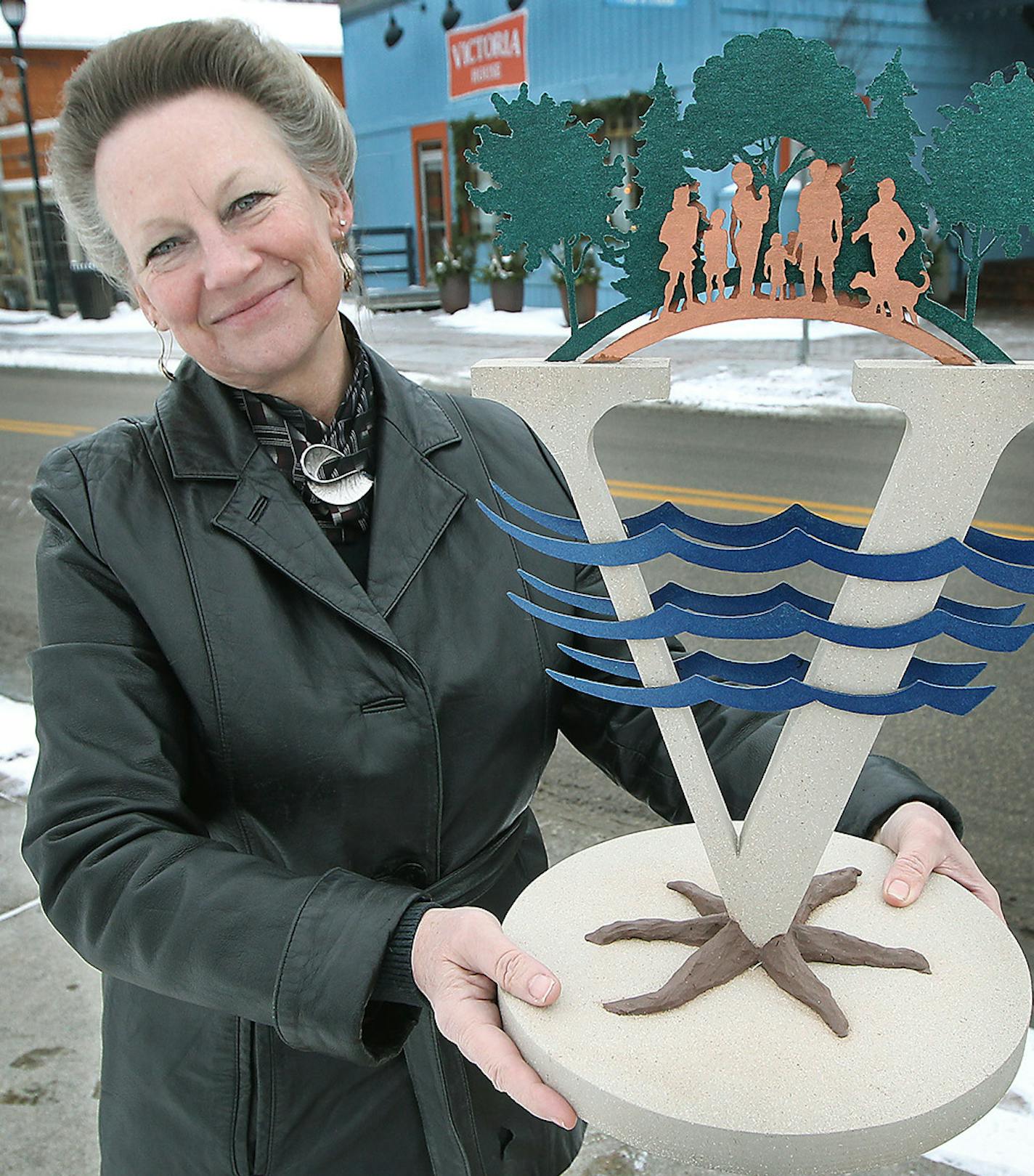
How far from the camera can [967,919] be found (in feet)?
4.07

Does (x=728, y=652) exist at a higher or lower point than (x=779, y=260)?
lower

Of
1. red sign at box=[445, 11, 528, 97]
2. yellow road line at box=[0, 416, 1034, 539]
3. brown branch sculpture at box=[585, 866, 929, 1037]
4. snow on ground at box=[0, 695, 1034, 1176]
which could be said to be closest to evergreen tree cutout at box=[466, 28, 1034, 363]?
brown branch sculpture at box=[585, 866, 929, 1037]

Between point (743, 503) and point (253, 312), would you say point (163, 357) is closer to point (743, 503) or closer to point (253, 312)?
point (253, 312)

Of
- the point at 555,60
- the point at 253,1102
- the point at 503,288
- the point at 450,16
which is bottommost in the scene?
the point at 253,1102

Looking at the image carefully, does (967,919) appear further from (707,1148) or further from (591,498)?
(591,498)

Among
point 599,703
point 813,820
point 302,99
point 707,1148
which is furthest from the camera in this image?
point 599,703

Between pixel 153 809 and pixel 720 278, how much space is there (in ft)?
2.66

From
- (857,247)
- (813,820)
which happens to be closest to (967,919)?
(813,820)

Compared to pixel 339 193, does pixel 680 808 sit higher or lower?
lower

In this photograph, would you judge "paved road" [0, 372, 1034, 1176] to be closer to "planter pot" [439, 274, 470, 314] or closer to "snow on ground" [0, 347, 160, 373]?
"snow on ground" [0, 347, 160, 373]

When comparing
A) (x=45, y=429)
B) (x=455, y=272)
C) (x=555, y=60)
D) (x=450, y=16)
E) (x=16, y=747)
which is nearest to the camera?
(x=16, y=747)

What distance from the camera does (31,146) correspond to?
17.8 metres

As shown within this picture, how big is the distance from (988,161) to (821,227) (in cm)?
15

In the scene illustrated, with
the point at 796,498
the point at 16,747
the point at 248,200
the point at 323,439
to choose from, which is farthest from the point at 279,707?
the point at 796,498
